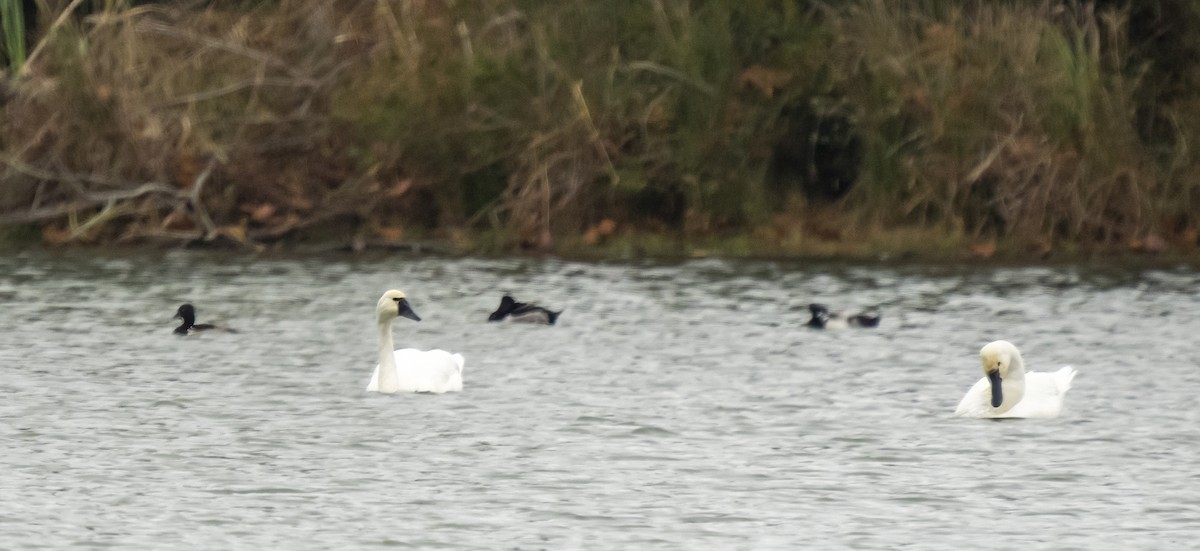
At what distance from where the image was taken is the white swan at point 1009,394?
12.9 m

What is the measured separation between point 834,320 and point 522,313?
7.54ft

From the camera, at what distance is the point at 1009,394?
513 inches

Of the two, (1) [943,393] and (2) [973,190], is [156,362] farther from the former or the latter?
(2) [973,190]

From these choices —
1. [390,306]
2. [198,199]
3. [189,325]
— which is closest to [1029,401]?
[390,306]

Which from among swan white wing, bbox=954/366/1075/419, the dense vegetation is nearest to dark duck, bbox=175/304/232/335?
swan white wing, bbox=954/366/1075/419

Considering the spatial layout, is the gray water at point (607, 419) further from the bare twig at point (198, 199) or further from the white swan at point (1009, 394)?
the bare twig at point (198, 199)

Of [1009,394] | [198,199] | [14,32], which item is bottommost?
[1009,394]

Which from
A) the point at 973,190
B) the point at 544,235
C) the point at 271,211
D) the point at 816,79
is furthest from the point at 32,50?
the point at 973,190

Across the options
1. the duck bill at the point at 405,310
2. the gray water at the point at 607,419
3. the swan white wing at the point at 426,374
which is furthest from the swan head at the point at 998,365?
the duck bill at the point at 405,310

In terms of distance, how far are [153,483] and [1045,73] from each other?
44.8 ft

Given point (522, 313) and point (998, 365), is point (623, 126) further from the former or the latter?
point (998, 365)

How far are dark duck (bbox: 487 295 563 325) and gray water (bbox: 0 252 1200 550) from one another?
0.41ft

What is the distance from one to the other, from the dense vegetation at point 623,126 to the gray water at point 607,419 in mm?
1842

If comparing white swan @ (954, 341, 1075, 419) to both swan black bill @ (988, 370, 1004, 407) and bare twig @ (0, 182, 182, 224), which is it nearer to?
swan black bill @ (988, 370, 1004, 407)
